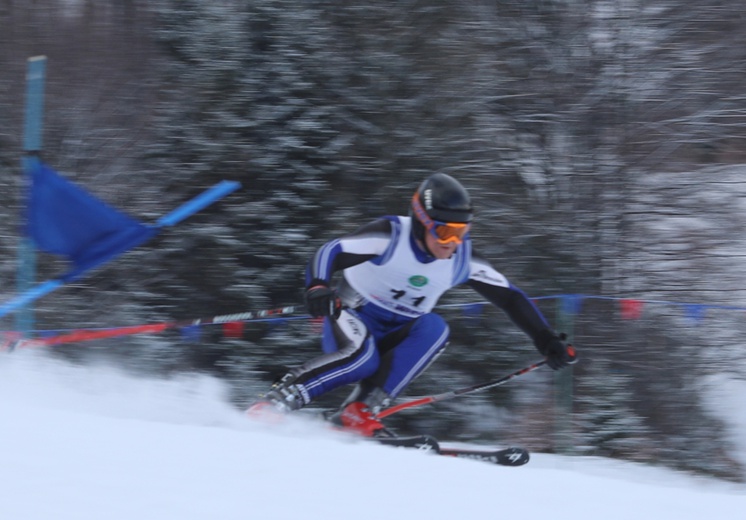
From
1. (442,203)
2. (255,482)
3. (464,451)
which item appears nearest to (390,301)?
(442,203)

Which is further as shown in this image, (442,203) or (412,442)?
(412,442)

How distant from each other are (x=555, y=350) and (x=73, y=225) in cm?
286

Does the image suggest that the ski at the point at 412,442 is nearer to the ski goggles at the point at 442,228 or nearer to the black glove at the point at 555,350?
the black glove at the point at 555,350

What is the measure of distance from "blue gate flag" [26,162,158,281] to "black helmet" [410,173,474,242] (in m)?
1.59

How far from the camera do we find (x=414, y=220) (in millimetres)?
4656

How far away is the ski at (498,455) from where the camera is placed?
16.1 ft

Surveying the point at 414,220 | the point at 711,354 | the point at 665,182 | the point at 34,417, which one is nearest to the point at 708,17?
the point at 665,182

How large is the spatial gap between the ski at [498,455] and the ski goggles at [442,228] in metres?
1.24

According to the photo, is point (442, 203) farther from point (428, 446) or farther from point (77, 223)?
point (77, 223)

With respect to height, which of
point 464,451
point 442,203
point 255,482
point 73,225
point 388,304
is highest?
point 442,203

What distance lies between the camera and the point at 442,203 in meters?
4.52

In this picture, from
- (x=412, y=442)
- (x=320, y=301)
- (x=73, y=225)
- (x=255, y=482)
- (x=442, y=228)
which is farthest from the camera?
(x=73, y=225)

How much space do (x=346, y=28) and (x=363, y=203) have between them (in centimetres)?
155

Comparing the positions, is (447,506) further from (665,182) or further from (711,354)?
(665,182)
